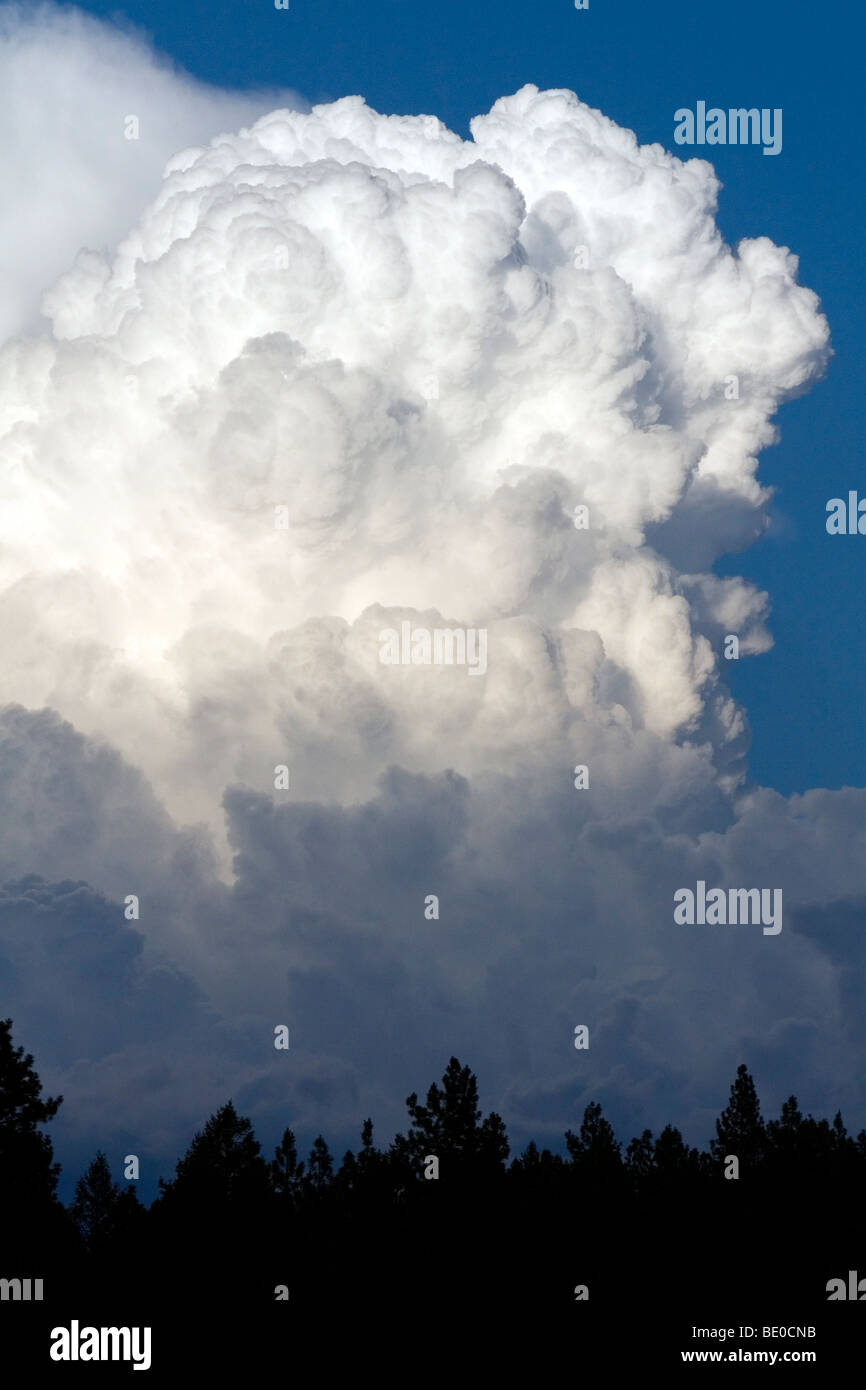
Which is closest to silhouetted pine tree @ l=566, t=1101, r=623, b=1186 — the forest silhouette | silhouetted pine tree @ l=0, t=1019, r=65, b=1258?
the forest silhouette

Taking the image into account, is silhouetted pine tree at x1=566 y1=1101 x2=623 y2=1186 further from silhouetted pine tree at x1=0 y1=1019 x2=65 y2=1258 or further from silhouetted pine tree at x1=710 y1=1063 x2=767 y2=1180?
silhouetted pine tree at x1=0 y1=1019 x2=65 y2=1258

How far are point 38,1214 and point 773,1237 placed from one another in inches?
1610

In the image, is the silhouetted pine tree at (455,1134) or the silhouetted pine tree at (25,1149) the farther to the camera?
the silhouetted pine tree at (455,1134)

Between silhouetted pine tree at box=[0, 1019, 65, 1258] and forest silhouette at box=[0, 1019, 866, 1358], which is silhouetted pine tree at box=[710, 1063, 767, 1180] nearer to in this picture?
forest silhouette at box=[0, 1019, 866, 1358]

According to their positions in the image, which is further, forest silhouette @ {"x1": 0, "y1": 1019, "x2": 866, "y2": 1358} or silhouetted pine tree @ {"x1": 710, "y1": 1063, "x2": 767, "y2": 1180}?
silhouetted pine tree @ {"x1": 710, "y1": 1063, "x2": 767, "y2": 1180}

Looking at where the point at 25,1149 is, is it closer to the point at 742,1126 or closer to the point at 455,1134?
the point at 455,1134

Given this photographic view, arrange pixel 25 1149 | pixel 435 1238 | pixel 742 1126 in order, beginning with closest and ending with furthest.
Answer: pixel 25 1149 → pixel 435 1238 → pixel 742 1126

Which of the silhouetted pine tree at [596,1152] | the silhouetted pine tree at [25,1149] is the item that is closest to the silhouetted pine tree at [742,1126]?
the silhouetted pine tree at [596,1152]

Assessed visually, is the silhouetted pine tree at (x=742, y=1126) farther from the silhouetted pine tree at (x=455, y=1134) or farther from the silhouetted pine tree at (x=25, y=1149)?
the silhouetted pine tree at (x=25, y=1149)

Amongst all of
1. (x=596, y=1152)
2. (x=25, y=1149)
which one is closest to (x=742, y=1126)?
(x=596, y=1152)

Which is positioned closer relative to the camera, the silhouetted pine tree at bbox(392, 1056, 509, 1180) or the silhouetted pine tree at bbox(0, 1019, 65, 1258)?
the silhouetted pine tree at bbox(0, 1019, 65, 1258)

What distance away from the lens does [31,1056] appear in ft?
257

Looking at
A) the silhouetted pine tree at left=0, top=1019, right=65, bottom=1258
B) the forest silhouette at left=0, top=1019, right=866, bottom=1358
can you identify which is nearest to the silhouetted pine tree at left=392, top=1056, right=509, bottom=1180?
the forest silhouette at left=0, top=1019, right=866, bottom=1358
